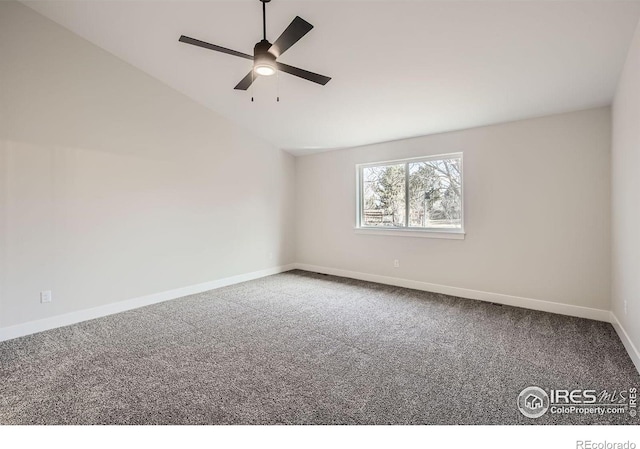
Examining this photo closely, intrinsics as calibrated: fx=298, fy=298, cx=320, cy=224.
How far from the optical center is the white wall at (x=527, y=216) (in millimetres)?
3338

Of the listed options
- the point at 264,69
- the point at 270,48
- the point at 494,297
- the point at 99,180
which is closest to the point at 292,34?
the point at 270,48

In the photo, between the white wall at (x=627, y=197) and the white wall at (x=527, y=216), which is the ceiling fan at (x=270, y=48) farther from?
the white wall at (x=527, y=216)

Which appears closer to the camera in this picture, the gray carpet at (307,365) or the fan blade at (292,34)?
the gray carpet at (307,365)

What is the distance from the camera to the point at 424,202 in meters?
4.72

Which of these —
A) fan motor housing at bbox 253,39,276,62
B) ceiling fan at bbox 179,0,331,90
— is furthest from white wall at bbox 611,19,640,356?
fan motor housing at bbox 253,39,276,62

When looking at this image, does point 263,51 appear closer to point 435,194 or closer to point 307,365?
point 307,365

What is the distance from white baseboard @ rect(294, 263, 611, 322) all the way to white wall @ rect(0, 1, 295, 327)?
7.67 ft

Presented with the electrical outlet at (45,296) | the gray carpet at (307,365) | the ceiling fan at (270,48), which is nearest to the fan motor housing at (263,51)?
the ceiling fan at (270,48)

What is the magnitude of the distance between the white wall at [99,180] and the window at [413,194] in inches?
90.2

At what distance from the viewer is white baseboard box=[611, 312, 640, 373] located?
7.49 feet

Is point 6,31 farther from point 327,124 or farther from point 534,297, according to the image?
point 534,297

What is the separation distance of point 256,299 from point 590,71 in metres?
4.43

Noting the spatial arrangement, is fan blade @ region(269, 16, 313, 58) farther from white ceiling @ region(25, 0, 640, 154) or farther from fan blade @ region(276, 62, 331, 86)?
white ceiling @ region(25, 0, 640, 154)
